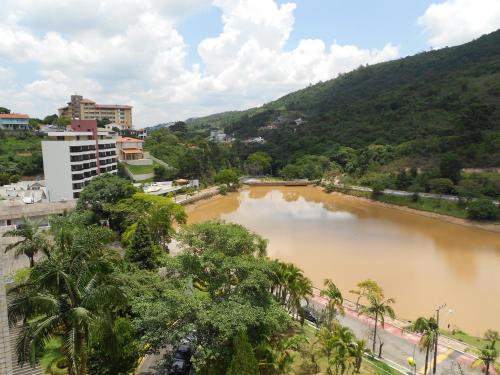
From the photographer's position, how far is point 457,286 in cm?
2555

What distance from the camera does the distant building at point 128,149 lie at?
209ft

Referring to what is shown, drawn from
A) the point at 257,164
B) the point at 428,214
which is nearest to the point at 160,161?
the point at 257,164

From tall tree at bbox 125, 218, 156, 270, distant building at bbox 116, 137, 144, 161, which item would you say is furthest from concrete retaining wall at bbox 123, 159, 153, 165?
tall tree at bbox 125, 218, 156, 270

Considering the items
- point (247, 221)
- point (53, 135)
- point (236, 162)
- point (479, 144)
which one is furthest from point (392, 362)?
point (236, 162)

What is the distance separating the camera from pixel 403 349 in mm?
16844

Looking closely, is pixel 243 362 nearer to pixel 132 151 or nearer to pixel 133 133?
pixel 132 151

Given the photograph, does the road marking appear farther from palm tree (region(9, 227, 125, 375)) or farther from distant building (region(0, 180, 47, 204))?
distant building (region(0, 180, 47, 204))

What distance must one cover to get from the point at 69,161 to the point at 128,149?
23889 millimetres

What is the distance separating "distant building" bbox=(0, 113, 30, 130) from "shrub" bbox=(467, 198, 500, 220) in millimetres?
75680

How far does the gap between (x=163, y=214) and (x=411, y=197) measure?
126 ft

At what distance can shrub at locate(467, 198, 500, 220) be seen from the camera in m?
42.0

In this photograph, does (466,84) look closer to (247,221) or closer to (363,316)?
(247,221)

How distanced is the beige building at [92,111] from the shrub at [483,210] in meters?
84.2

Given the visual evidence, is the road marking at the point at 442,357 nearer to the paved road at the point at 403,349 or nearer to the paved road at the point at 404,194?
the paved road at the point at 403,349
